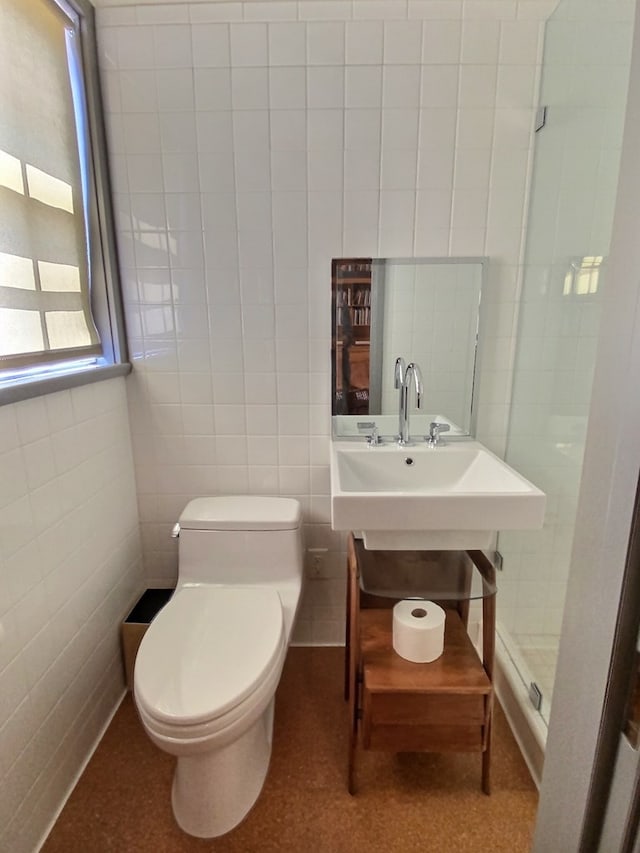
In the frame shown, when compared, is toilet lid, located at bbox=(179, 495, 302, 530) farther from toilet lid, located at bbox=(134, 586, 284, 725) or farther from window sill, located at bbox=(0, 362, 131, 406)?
window sill, located at bbox=(0, 362, 131, 406)

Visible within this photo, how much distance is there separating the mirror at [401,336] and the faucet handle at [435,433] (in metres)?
0.03

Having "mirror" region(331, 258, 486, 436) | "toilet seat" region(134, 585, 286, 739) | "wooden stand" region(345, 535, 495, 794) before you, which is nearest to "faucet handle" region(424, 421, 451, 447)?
"mirror" region(331, 258, 486, 436)

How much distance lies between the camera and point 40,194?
115 centimetres

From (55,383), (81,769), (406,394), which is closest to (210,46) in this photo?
(55,383)

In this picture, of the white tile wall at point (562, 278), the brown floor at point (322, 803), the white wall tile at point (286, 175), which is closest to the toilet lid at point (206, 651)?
the brown floor at point (322, 803)

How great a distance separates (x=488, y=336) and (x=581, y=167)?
0.53 m

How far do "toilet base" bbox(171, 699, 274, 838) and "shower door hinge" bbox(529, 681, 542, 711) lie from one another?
87 centimetres

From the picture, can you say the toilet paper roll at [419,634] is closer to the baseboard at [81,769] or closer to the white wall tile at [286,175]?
the white wall tile at [286,175]

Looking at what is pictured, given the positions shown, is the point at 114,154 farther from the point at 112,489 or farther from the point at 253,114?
the point at 112,489

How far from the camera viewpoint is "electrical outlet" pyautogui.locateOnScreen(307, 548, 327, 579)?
1.61 meters

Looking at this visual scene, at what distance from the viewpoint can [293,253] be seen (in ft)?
4.57

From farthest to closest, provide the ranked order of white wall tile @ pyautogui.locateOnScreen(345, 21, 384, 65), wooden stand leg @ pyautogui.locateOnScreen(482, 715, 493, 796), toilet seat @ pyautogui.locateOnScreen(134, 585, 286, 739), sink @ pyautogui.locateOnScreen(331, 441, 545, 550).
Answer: white wall tile @ pyautogui.locateOnScreen(345, 21, 384, 65) < wooden stand leg @ pyautogui.locateOnScreen(482, 715, 493, 796) < sink @ pyautogui.locateOnScreen(331, 441, 545, 550) < toilet seat @ pyautogui.locateOnScreen(134, 585, 286, 739)

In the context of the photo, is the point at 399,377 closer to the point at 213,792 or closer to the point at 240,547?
the point at 240,547

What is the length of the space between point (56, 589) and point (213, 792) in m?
0.67
